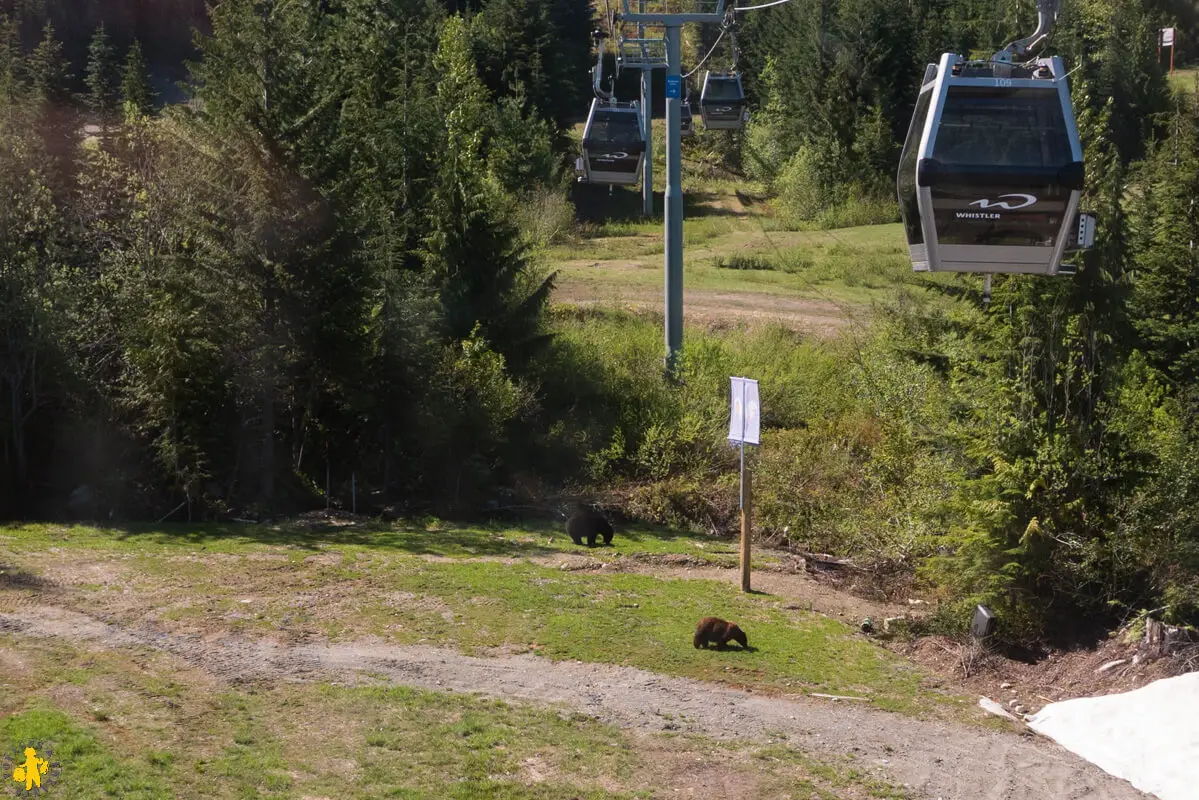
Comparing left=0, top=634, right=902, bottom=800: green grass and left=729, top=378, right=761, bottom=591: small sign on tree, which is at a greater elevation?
left=729, top=378, right=761, bottom=591: small sign on tree

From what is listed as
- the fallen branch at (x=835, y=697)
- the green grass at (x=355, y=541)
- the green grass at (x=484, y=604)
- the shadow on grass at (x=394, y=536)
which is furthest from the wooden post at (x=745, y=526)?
the fallen branch at (x=835, y=697)

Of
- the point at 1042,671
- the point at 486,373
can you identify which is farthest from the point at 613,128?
the point at 1042,671

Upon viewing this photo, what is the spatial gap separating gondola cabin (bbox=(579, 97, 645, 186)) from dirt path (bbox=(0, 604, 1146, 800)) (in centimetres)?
1481

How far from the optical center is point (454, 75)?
43750 millimetres

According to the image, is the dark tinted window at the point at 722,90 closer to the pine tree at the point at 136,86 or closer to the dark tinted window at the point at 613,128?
the dark tinted window at the point at 613,128

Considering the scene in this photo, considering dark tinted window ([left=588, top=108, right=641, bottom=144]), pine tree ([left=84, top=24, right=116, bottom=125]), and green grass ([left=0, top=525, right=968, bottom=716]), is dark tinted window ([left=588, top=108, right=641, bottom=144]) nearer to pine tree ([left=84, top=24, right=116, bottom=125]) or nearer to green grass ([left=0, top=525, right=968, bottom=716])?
green grass ([left=0, top=525, right=968, bottom=716])

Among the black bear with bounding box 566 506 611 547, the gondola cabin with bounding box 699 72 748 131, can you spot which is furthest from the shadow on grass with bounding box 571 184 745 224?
the black bear with bounding box 566 506 611 547

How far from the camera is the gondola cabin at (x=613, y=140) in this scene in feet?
85.5

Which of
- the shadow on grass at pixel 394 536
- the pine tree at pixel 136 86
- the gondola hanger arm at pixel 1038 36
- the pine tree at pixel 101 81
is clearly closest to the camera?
the gondola hanger arm at pixel 1038 36

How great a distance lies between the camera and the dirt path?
11.4 metres

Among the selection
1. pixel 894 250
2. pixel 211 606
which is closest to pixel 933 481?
pixel 211 606

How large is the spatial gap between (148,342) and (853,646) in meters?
14.6

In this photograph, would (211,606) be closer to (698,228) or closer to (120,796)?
(120,796)

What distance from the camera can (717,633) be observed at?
14508 mm
